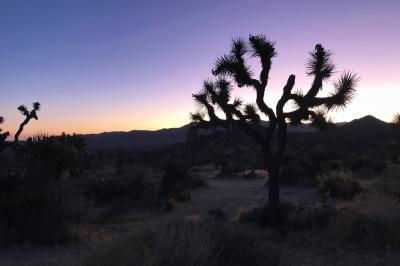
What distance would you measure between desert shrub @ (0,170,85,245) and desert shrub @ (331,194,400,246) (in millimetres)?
5980

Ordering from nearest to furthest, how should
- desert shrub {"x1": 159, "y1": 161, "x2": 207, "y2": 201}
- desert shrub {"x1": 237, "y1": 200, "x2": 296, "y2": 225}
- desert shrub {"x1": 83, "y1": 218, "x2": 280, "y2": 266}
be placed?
desert shrub {"x1": 83, "y1": 218, "x2": 280, "y2": 266}, desert shrub {"x1": 237, "y1": 200, "x2": 296, "y2": 225}, desert shrub {"x1": 159, "y1": 161, "x2": 207, "y2": 201}

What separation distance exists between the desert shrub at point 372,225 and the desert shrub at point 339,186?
20.5 feet

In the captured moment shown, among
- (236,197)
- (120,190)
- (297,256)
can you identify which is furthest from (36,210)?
(236,197)

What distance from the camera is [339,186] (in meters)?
18.2

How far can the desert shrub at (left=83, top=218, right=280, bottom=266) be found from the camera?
6.08 meters

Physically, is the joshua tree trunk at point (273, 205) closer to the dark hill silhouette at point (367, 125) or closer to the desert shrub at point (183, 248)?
the desert shrub at point (183, 248)

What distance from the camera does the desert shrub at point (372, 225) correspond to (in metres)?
9.71

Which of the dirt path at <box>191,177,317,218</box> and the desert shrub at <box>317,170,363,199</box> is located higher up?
the desert shrub at <box>317,170,363,199</box>

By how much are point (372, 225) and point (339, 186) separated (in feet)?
26.5

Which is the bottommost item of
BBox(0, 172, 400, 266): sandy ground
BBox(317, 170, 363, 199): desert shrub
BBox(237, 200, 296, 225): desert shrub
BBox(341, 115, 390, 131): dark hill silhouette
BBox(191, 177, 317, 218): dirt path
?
BBox(0, 172, 400, 266): sandy ground

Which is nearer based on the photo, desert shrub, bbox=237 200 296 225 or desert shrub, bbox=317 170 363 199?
desert shrub, bbox=237 200 296 225

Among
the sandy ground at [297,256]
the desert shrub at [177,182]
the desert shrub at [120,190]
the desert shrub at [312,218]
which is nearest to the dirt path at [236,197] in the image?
the desert shrub at [177,182]

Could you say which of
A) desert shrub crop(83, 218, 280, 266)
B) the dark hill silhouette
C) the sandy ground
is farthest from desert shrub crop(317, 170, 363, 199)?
the dark hill silhouette

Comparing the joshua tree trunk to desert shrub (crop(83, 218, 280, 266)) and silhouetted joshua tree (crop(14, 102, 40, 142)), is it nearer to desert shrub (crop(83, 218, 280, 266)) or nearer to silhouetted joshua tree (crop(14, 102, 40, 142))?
desert shrub (crop(83, 218, 280, 266))
